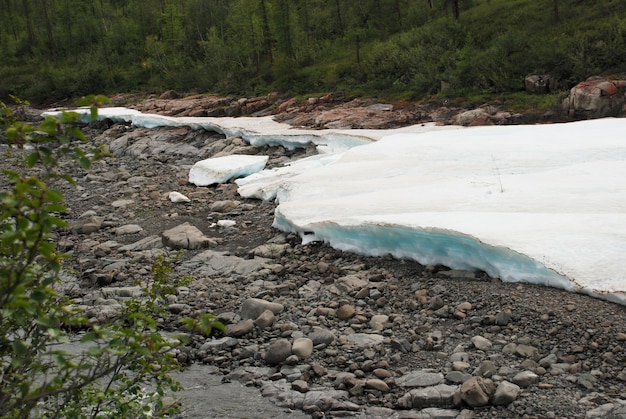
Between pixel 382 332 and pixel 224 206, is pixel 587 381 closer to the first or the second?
pixel 382 332

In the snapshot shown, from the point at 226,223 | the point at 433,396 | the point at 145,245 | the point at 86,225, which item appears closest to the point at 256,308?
the point at 433,396

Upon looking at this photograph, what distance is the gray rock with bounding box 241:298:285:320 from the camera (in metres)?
6.59

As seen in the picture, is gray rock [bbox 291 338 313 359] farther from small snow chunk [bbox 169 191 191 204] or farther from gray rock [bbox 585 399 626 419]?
small snow chunk [bbox 169 191 191 204]

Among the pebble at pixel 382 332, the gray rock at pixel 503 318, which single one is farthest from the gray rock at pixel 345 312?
the gray rock at pixel 503 318

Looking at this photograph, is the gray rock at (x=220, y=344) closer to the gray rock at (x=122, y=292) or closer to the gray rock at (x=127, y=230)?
the gray rock at (x=122, y=292)

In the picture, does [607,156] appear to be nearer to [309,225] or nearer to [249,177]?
[309,225]

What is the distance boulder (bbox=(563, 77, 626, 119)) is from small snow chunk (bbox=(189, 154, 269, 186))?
28.4ft

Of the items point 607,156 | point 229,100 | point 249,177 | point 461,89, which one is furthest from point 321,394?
point 229,100

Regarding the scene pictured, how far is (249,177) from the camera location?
1362 centimetres

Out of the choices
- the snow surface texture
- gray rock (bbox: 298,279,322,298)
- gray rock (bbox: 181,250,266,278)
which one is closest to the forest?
the snow surface texture

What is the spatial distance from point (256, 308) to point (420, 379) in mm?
2376

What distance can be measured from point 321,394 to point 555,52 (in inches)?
680

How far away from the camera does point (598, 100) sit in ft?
49.2

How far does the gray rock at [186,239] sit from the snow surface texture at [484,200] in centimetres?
131
